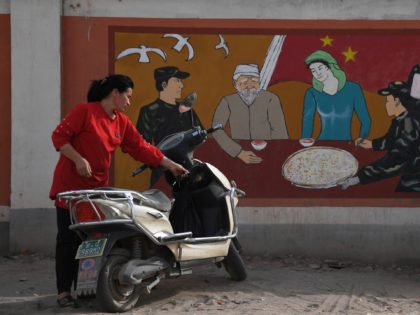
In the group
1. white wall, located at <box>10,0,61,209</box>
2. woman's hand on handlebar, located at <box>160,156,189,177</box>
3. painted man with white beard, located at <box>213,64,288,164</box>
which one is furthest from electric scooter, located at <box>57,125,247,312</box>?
white wall, located at <box>10,0,61,209</box>

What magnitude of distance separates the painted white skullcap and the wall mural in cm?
1

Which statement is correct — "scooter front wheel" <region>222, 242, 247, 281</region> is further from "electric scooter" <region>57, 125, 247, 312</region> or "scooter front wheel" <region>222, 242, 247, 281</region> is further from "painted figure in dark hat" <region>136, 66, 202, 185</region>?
"painted figure in dark hat" <region>136, 66, 202, 185</region>

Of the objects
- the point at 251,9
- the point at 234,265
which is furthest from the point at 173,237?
the point at 251,9

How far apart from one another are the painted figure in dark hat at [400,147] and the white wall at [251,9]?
2.48 ft

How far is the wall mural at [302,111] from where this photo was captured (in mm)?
7461

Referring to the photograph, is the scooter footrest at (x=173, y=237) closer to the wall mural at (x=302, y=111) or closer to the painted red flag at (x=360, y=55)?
the wall mural at (x=302, y=111)

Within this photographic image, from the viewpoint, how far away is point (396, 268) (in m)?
7.41

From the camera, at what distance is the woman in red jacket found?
5.37 metres

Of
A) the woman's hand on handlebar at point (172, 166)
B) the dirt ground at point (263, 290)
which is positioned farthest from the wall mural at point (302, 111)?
the woman's hand on handlebar at point (172, 166)

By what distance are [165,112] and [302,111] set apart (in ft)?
4.64

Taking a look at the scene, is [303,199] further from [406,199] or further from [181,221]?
[181,221]

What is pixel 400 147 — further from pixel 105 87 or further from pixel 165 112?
pixel 105 87

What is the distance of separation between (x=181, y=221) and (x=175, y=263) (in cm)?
46

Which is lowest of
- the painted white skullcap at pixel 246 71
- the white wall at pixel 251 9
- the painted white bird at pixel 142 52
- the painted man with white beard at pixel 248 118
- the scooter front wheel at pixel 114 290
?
the scooter front wheel at pixel 114 290
